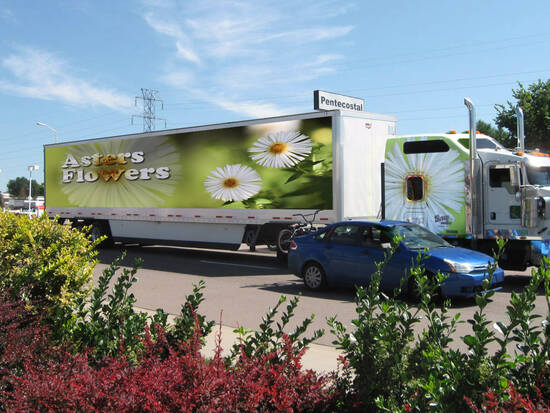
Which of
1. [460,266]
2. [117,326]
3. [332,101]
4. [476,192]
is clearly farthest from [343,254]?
[332,101]

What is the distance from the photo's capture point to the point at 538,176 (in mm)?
11867

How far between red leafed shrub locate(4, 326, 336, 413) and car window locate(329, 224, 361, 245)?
7.47 metres

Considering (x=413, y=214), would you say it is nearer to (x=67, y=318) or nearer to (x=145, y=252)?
(x=67, y=318)

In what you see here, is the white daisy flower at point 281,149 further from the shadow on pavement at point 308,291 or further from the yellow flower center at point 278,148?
the shadow on pavement at point 308,291

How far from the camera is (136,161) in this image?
19469 millimetres

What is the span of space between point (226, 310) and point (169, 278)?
451cm

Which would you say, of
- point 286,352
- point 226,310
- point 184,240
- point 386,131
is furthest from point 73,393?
point 184,240

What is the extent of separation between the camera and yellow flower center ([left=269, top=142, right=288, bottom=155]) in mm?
15227

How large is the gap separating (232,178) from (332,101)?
29.7m

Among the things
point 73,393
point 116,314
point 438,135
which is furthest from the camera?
point 438,135

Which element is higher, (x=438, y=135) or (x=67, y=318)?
(x=438, y=135)

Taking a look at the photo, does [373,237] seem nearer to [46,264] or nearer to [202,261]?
[46,264]

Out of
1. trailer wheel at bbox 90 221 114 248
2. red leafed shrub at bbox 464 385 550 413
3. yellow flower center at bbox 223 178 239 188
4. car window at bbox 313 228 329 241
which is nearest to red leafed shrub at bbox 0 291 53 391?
red leafed shrub at bbox 464 385 550 413

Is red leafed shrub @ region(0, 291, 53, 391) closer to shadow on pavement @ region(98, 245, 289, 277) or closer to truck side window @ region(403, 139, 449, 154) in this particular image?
shadow on pavement @ region(98, 245, 289, 277)
